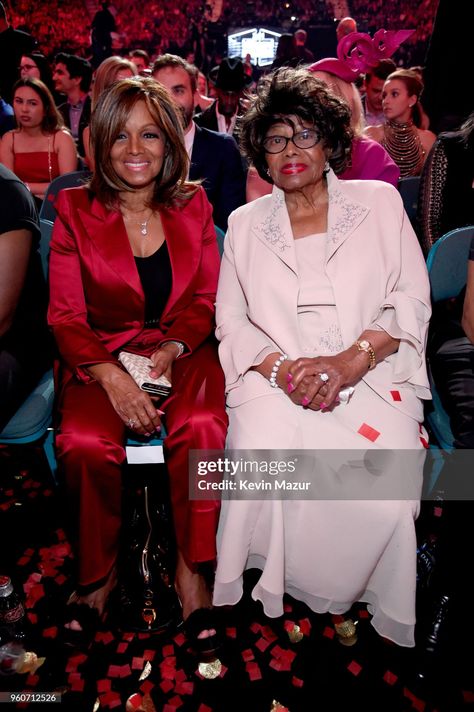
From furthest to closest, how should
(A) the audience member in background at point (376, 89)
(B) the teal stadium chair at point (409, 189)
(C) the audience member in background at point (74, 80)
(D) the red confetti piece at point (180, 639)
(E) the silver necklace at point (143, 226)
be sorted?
(C) the audience member in background at point (74, 80)
(A) the audience member in background at point (376, 89)
(B) the teal stadium chair at point (409, 189)
(E) the silver necklace at point (143, 226)
(D) the red confetti piece at point (180, 639)

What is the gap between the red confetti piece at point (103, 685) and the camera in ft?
5.70

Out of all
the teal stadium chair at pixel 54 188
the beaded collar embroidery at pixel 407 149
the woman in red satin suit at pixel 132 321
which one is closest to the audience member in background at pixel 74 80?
the teal stadium chair at pixel 54 188

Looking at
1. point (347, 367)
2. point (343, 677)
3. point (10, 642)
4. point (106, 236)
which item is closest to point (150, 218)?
point (106, 236)

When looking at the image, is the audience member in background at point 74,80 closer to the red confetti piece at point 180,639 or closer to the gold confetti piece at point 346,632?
the red confetti piece at point 180,639

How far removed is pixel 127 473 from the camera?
6.52ft

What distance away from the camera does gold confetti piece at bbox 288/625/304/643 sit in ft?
6.32

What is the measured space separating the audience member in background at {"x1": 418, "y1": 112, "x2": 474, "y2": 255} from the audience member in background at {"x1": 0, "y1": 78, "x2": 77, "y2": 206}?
2.71m

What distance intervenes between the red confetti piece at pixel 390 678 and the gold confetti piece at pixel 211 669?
551 millimetres

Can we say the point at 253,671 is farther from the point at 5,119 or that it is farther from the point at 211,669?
the point at 5,119

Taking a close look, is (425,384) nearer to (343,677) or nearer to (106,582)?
(343,677)

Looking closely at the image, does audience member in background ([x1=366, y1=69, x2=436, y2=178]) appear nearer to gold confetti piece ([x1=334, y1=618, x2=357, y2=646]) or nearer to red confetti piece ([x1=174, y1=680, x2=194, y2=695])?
gold confetti piece ([x1=334, y1=618, x2=357, y2=646])

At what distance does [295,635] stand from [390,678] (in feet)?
1.13

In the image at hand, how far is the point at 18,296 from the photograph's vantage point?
2.08 meters

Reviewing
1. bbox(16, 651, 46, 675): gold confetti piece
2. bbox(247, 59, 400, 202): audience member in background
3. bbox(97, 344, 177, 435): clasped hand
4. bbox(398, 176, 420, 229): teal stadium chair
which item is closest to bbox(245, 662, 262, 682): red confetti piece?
bbox(16, 651, 46, 675): gold confetti piece
